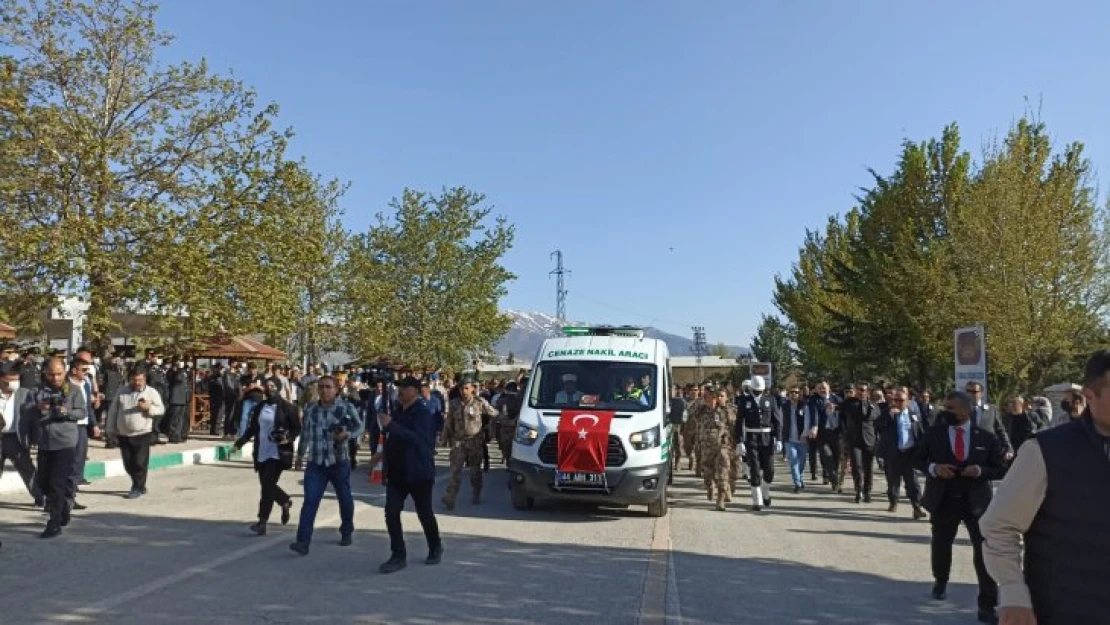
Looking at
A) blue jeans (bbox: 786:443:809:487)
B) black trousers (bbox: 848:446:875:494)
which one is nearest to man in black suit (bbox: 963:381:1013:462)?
black trousers (bbox: 848:446:875:494)

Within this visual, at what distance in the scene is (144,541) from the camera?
30.3 feet

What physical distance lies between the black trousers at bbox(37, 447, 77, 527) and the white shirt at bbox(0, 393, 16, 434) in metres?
1.04

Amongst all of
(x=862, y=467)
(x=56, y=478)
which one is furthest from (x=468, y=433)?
(x=862, y=467)

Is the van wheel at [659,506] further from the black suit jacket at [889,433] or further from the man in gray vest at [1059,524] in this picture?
the man in gray vest at [1059,524]

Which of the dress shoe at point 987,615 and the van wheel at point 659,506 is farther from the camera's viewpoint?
the van wheel at point 659,506

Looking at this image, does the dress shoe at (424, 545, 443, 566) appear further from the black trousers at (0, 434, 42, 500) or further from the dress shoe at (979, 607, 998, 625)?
the black trousers at (0, 434, 42, 500)

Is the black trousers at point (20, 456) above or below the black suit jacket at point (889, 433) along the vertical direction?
below

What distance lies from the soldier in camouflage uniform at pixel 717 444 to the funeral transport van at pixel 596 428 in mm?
669

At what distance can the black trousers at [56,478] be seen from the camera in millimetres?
9531

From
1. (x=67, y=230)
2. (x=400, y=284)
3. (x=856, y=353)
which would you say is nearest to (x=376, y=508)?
(x=67, y=230)

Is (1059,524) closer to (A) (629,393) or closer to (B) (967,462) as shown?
(B) (967,462)

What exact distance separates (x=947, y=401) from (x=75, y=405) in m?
8.73

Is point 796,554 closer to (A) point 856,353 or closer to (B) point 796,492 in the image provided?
(B) point 796,492

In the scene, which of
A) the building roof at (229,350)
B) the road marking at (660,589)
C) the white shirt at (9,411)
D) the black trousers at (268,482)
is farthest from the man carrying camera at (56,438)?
the building roof at (229,350)
